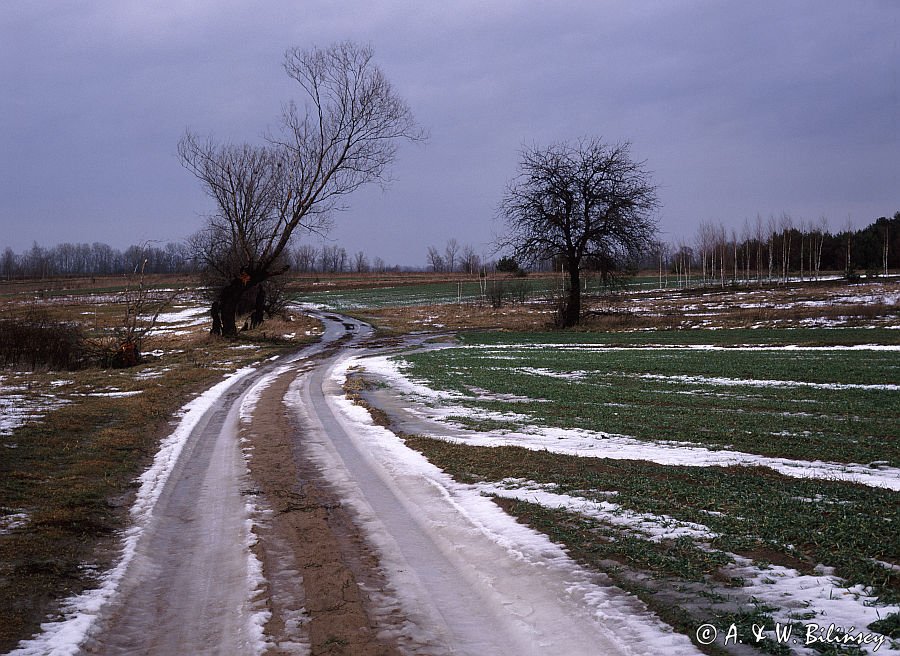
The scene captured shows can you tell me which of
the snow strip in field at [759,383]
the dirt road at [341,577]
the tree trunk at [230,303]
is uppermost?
the tree trunk at [230,303]

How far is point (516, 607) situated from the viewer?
172 inches

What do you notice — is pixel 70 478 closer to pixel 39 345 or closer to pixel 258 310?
pixel 39 345

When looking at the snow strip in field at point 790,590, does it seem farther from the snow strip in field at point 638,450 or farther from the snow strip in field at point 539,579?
the snow strip in field at point 638,450

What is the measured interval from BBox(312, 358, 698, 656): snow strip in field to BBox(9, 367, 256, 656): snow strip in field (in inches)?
81.8

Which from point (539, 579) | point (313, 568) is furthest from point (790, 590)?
point (313, 568)

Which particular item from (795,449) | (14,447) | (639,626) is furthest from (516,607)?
(14,447)

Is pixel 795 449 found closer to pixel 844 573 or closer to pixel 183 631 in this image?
pixel 844 573

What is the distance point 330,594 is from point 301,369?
18.1 metres

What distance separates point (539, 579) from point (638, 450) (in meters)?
4.68

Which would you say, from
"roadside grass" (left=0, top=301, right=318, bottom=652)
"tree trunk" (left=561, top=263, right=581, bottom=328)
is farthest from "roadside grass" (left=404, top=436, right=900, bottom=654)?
"tree trunk" (left=561, top=263, right=581, bottom=328)

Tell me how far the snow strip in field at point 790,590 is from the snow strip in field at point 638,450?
249cm

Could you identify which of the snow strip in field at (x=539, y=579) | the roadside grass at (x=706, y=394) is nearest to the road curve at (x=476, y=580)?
the snow strip in field at (x=539, y=579)

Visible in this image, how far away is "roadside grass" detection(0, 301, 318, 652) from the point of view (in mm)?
4836

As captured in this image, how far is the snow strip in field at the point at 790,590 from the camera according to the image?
12.8ft
